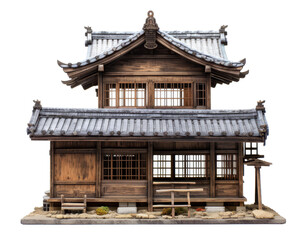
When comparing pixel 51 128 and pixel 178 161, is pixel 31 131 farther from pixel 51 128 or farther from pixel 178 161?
pixel 178 161

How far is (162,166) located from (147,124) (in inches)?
93.2

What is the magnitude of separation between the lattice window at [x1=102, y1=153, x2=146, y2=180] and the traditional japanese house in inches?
1.8

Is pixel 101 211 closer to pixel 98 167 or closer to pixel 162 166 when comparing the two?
pixel 98 167

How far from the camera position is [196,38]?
2236cm

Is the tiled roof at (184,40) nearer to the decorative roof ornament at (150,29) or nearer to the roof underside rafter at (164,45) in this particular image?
the roof underside rafter at (164,45)

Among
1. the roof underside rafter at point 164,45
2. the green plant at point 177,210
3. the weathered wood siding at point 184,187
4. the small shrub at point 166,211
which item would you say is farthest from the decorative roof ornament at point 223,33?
the small shrub at point 166,211

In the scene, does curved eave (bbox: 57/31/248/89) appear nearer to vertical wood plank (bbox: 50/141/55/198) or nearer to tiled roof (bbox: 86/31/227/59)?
tiled roof (bbox: 86/31/227/59)

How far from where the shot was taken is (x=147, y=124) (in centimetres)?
1872

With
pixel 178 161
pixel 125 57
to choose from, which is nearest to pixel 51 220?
pixel 178 161

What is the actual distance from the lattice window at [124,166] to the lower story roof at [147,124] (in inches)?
60.3

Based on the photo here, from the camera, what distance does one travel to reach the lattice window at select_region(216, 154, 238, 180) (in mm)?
19391

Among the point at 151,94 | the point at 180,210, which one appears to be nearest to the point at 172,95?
the point at 151,94

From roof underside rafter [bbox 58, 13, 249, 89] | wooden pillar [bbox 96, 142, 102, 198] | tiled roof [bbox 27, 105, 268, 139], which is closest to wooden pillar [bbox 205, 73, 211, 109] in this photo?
roof underside rafter [bbox 58, 13, 249, 89]

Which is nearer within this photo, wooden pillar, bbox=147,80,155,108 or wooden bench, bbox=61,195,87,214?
wooden bench, bbox=61,195,87,214
